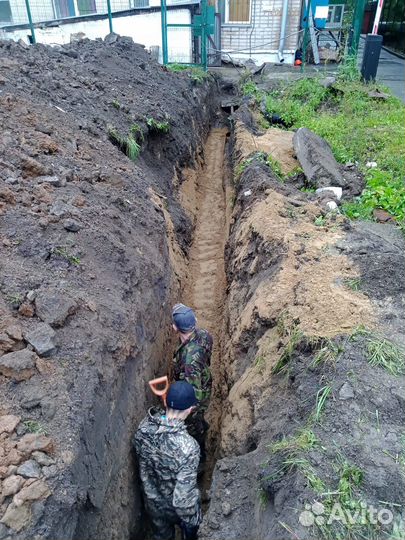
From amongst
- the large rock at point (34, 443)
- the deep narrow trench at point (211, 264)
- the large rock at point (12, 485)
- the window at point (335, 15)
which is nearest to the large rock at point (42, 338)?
the large rock at point (34, 443)

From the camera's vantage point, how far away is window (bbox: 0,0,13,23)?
41.5 feet

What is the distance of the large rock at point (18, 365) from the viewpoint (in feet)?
8.93

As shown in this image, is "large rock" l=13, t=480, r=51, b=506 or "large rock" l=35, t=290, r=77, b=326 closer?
"large rock" l=13, t=480, r=51, b=506

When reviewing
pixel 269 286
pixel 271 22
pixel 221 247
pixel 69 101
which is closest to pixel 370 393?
pixel 269 286

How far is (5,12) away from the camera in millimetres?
12750

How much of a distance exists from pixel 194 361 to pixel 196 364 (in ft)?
0.11

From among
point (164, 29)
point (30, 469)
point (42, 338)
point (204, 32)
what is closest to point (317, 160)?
point (42, 338)

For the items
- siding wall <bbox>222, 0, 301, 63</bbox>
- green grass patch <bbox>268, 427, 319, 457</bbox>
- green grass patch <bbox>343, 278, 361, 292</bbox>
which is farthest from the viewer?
siding wall <bbox>222, 0, 301, 63</bbox>

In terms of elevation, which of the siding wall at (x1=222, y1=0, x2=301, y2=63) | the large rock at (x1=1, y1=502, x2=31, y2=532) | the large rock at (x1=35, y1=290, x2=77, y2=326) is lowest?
the large rock at (x1=1, y1=502, x2=31, y2=532)

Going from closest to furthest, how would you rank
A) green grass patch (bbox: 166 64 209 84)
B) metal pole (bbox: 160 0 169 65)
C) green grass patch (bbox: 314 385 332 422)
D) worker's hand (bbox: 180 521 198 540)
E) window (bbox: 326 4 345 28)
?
green grass patch (bbox: 314 385 332 422) → worker's hand (bbox: 180 521 198 540) → green grass patch (bbox: 166 64 209 84) → metal pole (bbox: 160 0 169 65) → window (bbox: 326 4 345 28)

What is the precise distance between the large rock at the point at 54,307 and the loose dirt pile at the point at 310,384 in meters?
1.64

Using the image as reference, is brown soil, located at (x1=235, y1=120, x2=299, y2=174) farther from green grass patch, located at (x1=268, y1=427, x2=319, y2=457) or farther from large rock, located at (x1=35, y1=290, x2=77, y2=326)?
green grass patch, located at (x1=268, y1=427, x2=319, y2=457)

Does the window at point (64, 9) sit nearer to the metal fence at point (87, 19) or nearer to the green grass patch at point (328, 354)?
the metal fence at point (87, 19)

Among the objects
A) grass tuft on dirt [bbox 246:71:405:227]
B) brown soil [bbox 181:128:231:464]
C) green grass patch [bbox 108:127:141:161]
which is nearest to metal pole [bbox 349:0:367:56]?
grass tuft on dirt [bbox 246:71:405:227]
